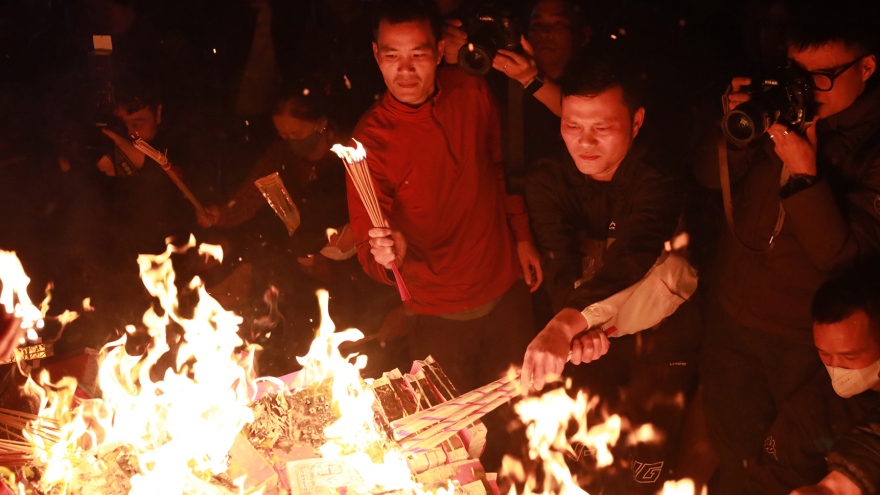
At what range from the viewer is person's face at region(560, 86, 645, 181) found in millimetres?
2406

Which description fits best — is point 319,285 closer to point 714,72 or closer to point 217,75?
point 217,75

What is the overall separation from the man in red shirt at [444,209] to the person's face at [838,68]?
1171mm

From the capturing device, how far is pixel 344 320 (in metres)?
3.92

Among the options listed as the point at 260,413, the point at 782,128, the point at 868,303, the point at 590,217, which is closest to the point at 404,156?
the point at 590,217

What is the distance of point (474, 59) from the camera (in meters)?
2.72

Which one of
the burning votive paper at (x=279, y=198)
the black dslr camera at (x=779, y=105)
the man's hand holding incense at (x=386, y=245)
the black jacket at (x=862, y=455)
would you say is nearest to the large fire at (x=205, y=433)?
the man's hand holding incense at (x=386, y=245)

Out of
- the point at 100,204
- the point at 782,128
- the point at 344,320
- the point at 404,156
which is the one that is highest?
the point at 782,128

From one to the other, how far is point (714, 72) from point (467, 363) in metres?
1.74

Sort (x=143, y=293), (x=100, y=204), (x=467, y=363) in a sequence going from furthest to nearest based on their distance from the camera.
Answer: (x=143, y=293) < (x=100, y=204) < (x=467, y=363)

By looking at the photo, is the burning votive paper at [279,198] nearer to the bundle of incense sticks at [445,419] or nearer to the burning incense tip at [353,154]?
the burning incense tip at [353,154]

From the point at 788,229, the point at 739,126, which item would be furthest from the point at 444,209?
the point at 788,229

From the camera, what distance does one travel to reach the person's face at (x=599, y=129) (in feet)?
7.89

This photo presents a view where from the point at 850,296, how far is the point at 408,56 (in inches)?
67.1

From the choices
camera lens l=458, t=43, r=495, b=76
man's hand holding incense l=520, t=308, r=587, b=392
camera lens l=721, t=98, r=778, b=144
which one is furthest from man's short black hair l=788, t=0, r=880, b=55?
man's hand holding incense l=520, t=308, r=587, b=392
